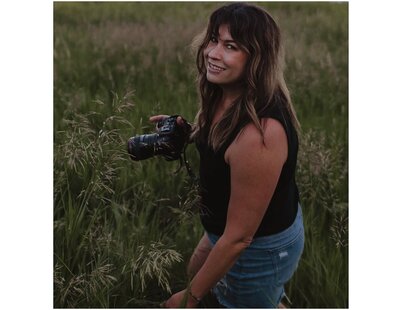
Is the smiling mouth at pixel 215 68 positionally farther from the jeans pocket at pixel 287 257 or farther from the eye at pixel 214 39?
the jeans pocket at pixel 287 257

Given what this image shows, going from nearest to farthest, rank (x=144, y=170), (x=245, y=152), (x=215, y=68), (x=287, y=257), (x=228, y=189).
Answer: (x=245, y=152) → (x=215, y=68) → (x=228, y=189) → (x=287, y=257) → (x=144, y=170)

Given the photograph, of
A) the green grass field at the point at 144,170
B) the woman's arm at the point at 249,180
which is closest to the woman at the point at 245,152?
the woman's arm at the point at 249,180

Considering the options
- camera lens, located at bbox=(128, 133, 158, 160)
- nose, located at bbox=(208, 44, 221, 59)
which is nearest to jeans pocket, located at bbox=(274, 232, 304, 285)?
camera lens, located at bbox=(128, 133, 158, 160)

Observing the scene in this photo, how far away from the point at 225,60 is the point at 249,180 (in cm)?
39

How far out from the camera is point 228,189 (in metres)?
1.64

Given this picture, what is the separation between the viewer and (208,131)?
65.9 inches

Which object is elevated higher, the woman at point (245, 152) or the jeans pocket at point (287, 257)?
the woman at point (245, 152)

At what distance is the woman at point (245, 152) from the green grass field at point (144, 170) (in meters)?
0.14

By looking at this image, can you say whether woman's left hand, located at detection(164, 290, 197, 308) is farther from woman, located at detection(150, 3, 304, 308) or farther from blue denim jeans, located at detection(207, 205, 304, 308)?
blue denim jeans, located at detection(207, 205, 304, 308)

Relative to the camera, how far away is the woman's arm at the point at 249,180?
1.42 meters

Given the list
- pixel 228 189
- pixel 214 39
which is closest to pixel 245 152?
pixel 228 189

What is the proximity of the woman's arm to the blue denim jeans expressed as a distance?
20 centimetres

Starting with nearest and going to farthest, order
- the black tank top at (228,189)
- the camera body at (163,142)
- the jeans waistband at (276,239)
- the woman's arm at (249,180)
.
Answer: the woman's arm at (249,180) → the black tank top at (228,189) → the jeans waistband at (276,239) → the camera body at (163,142)

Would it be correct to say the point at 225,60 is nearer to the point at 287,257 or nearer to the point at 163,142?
the point at 163,142
